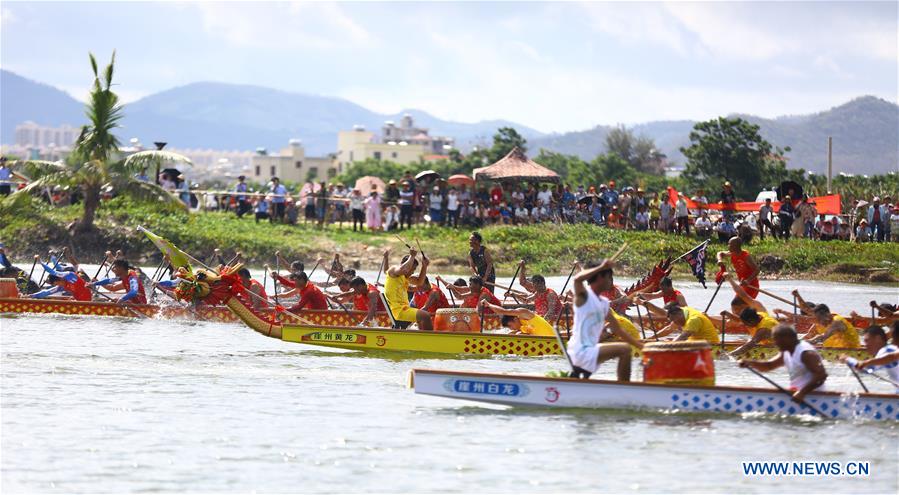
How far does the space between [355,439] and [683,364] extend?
12.4 ft

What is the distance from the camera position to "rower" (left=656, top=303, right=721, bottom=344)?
17578 mm

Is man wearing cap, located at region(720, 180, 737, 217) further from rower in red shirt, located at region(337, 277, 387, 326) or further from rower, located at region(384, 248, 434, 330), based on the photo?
rower, located at region(384, 248, 434, 330)

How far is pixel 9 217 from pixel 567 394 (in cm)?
3082

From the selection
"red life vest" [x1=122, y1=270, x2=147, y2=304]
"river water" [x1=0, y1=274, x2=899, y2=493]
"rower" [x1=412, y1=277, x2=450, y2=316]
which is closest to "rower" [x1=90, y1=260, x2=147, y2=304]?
"red life vest" [x1=122, y1=270, x2=147, y2=304]

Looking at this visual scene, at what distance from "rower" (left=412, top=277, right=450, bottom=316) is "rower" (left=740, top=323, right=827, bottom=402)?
290 inches

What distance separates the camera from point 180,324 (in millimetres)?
24484

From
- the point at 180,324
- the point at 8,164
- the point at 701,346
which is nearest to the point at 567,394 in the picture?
the point at 701,346

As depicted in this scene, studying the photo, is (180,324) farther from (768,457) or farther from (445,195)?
(445,195)

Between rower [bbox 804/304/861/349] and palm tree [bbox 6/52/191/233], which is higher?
palm tree [bbox 6/52/191/233]

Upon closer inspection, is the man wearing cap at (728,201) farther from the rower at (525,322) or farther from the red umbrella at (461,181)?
the rower at (525,322)

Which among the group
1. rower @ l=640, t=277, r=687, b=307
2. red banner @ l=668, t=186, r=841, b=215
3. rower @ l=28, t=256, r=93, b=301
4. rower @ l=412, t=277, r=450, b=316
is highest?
red banner @ l=668, t=186, r=841, b=215

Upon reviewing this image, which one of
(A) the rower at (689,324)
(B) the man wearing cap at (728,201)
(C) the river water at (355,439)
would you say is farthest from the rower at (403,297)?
(B) the man wearing cap at (728,201)

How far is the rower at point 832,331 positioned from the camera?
17.9m

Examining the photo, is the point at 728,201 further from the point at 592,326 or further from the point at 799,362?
the point at 592,326
